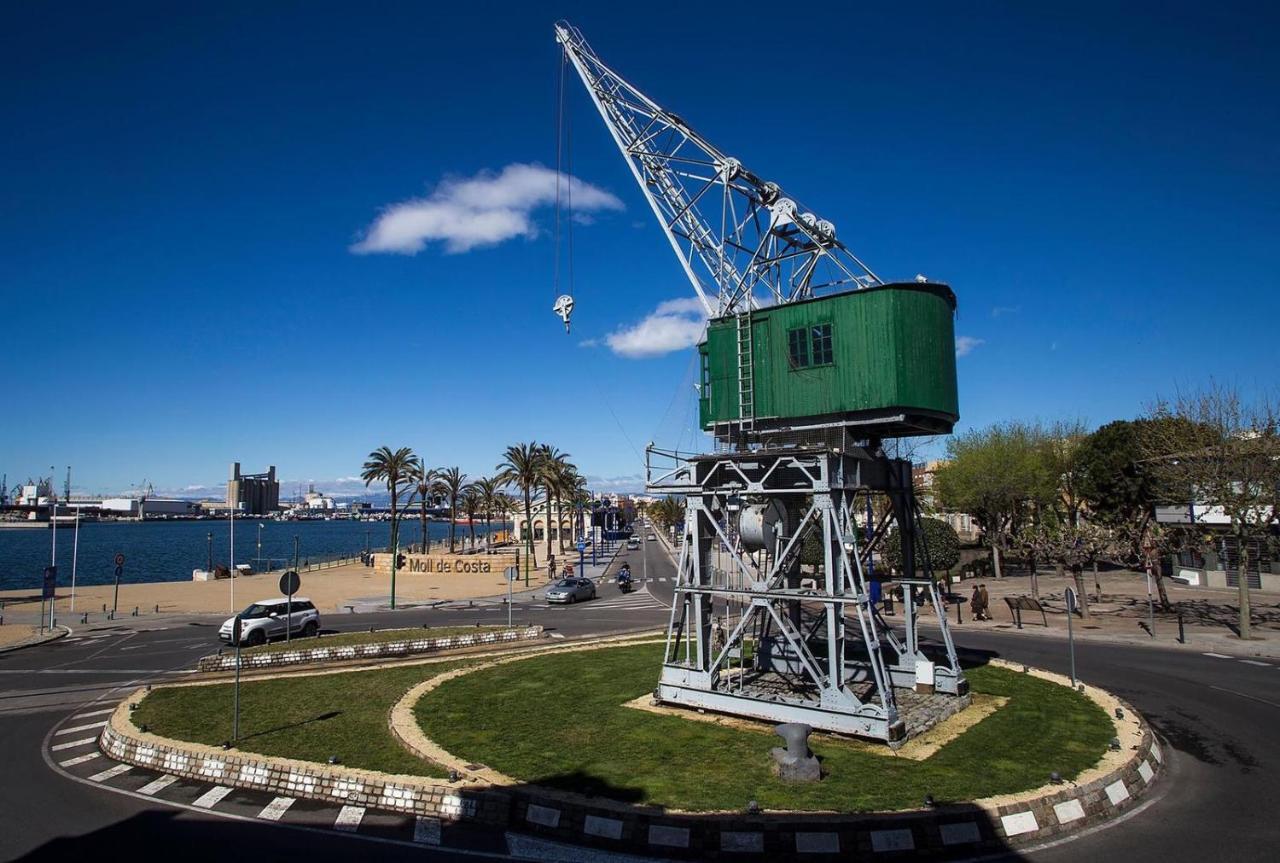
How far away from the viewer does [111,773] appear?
46.4 feet

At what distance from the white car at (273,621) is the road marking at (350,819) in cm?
1787

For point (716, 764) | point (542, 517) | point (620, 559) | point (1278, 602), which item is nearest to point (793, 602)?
point (716, 764)

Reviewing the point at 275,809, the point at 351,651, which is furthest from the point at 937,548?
the point at 275,809

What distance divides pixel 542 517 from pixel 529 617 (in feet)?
264

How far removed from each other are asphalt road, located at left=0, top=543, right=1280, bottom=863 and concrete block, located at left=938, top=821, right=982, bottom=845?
2.52 ft

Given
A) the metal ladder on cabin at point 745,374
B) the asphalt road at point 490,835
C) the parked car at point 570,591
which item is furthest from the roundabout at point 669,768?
the parked car at point 570,591

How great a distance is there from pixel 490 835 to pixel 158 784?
698 centimetres

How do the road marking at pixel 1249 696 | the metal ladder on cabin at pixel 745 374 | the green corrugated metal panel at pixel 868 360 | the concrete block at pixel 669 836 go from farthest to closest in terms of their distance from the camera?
the metal ladder on cabin at pixel 745 374 < the road marking at pixel 1249 696 < the green corrugated metal panel at pixel 868 360 < the concrete block at pixel 669 836

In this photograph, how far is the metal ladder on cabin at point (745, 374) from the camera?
19.0m

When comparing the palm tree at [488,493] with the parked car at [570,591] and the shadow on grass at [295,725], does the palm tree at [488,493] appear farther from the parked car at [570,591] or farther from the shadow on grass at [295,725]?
the shadow on grass at [295,725]

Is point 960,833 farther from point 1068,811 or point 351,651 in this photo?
point 351,651

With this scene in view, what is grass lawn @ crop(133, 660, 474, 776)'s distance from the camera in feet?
46.3

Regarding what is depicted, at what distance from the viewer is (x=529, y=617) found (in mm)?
37406

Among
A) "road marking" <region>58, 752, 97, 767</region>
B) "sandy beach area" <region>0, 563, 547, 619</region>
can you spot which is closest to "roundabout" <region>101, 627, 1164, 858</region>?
"road marking" <region>58, 752, 97, 767</region>
